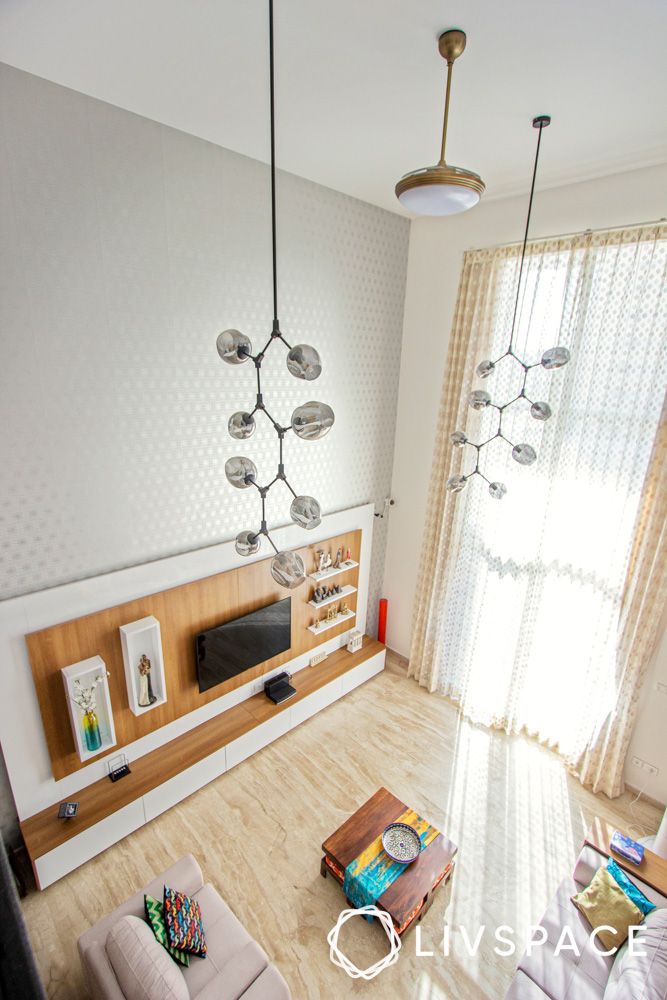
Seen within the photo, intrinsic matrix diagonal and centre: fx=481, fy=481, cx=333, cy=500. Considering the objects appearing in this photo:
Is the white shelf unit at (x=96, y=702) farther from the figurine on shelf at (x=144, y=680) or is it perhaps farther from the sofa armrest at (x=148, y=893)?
the sofa armrest at (x=148, y=893)

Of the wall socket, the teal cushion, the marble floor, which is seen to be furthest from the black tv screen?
the wall socket

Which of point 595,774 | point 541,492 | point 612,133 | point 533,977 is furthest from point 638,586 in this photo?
point 612,133

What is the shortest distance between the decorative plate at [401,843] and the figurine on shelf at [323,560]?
6.51ft

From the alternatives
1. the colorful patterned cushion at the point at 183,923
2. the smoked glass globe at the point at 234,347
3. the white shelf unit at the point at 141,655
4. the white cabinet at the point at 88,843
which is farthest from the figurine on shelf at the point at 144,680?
the smoked glass globe at the point at 234,347

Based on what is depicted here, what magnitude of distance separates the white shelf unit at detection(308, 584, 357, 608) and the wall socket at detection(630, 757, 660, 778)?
260cm

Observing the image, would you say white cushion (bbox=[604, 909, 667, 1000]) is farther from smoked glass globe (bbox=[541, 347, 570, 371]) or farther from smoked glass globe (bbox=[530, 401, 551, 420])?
smoked glass globe (bbox=[541, 347, 570, 371])

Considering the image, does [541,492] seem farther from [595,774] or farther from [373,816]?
[373,816]

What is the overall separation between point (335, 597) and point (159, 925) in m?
2.60

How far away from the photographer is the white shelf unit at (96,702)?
111 inches

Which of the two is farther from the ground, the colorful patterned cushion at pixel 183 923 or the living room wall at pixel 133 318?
the living room wall at pixel 133 318

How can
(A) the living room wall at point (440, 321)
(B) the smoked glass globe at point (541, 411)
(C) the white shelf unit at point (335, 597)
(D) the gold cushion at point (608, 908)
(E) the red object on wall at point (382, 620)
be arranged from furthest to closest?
(E) the red object on wall at point (382, 620), (C) the white shelf unit at point (335, 597), (A) the living room wall at point (440, 321), (B) the smoked glass globe at point (541, 411), (D) the gold cushion at point (608, 908)

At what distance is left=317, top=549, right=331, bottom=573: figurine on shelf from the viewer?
4.30 m

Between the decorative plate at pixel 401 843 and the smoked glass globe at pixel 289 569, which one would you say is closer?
the smoked glass globe at pixel 289 569

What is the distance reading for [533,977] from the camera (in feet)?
7.90
